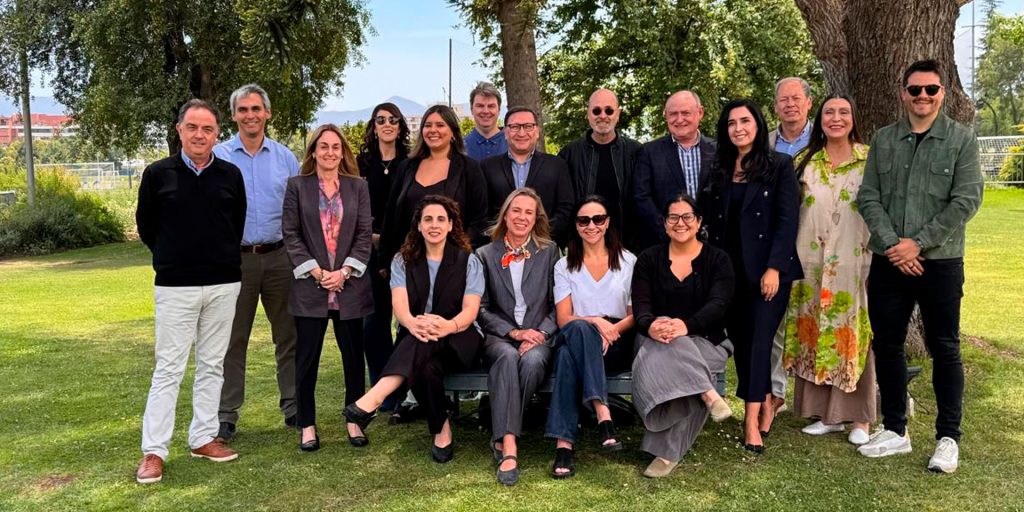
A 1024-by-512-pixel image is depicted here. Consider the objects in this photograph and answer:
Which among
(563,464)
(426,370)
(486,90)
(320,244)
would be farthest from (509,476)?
(486,90)

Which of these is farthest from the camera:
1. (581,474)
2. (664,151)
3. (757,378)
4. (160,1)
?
(160,1)

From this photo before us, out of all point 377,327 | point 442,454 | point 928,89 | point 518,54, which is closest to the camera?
point 928,89

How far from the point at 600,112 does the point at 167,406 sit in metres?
3.08

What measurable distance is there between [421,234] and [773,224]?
6.60 feet

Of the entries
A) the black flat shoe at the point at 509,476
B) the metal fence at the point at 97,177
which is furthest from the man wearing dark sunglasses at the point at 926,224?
the metal fence at the point at 97,177

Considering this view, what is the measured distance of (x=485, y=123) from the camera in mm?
6113

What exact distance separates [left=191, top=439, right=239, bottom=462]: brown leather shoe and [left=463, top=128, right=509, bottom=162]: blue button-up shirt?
8.84 ft

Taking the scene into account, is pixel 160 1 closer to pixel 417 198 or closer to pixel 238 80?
pixel 238 80

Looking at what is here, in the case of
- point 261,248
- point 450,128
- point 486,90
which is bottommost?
point 261,248

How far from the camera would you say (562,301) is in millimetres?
4824

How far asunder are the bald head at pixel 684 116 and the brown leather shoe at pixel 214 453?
10.6 ft

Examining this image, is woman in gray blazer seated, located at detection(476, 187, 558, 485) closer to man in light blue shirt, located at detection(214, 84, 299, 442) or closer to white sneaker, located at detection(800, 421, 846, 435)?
man in light blue shirt, located at detection(214, 84, 299, 442)

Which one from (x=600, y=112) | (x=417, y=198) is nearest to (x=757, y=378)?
(x=600, y=112)

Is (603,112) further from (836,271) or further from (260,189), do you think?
(260,189)
